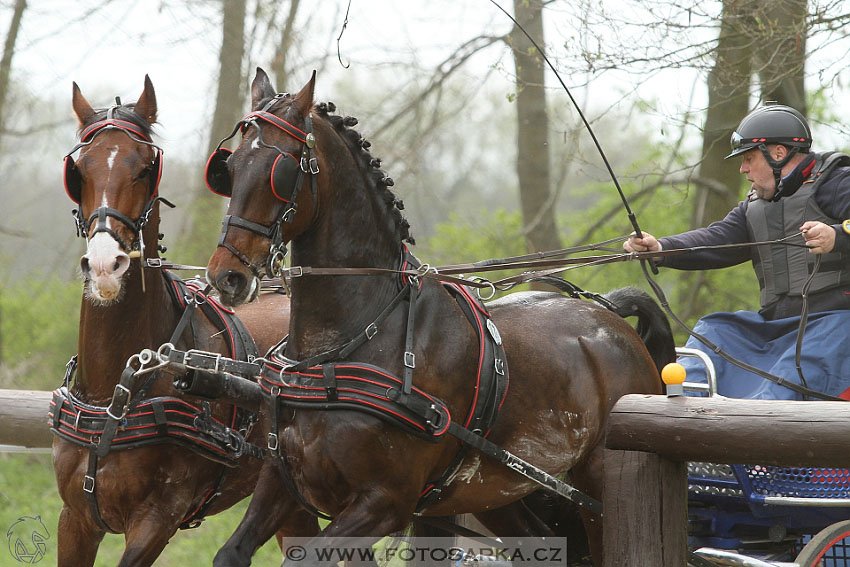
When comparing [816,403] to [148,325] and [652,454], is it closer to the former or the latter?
[652,454]

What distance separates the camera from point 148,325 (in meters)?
3.55

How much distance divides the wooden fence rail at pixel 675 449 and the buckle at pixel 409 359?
762mm

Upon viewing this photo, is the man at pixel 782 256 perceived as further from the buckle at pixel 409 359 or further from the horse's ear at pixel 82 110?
the horse's ear at pixel 82 110

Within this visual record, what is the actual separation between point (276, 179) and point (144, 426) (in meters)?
1.14

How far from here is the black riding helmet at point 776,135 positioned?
420 cm

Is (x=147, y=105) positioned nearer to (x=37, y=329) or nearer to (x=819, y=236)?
(x=819, y=236)

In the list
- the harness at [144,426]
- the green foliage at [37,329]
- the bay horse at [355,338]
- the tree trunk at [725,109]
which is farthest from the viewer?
the green foliage at [37,329]

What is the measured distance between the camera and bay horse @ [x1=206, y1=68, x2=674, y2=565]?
3006 mm

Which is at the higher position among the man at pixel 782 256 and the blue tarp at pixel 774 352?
the man at pixel 782 256

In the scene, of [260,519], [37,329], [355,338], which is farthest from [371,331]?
[37,329]

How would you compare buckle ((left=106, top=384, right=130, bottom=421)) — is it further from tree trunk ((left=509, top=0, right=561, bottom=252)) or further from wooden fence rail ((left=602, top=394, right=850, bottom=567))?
tree trunk ((left=509, top=0, right=561, bottom=252))

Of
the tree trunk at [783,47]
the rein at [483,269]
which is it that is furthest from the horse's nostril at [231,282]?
the tree trunk at [783,47]

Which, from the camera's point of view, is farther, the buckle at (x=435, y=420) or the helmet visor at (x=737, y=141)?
the helmet visor at (x=737, y=141)

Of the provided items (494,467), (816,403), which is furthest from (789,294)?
(494,467)
